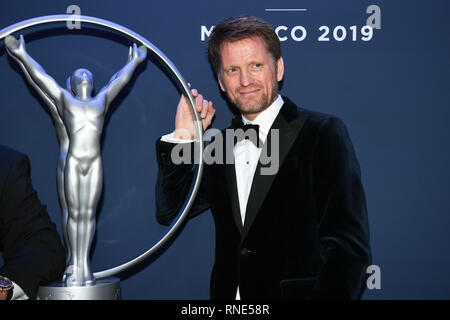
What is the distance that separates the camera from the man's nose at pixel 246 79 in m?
1.50

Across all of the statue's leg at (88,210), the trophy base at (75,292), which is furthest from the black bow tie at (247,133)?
the trophy base at (75,292)

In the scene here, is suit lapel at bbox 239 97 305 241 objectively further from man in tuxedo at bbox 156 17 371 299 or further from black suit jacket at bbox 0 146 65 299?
black suit jacket at bbox 0 146 65 299

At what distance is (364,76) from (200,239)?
2.79 feet

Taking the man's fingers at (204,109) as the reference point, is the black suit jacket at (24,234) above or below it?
below

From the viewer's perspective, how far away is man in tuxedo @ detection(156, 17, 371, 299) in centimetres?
139

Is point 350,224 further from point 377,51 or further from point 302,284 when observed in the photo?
point 377,51

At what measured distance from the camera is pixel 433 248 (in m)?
1.82

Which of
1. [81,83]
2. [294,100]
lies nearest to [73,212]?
[81,83]

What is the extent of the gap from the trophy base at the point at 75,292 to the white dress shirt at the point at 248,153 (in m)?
0.42

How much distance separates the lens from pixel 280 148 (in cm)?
151

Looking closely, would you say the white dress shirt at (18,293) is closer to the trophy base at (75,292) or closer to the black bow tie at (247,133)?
the trophy base at (75,292)

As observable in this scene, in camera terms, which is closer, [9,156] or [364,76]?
[9,156]

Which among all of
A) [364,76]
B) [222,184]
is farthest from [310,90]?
[222,184]
